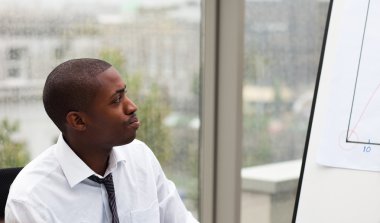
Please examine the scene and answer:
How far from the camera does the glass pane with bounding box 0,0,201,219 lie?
2404mm

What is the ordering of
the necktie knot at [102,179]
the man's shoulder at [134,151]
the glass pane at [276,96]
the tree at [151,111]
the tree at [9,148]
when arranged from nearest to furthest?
the necktie knot at [102,179] < the man's shoulder at [134,151] < the tree at [9,148] < the tree at [151,111] < the glass pane at [276,96]

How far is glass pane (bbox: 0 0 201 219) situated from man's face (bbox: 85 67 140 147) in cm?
96

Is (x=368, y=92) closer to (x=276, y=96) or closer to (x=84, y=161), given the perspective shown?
(x=84, y=161)

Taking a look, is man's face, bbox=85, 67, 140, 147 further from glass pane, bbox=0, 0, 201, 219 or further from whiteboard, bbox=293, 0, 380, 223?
glass pane, bbox=0, 0, 201, 219

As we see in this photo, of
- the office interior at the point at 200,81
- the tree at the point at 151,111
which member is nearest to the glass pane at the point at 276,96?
the office interior at the point at 200,81

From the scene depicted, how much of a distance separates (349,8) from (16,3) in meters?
1.19

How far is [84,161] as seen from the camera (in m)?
1.56

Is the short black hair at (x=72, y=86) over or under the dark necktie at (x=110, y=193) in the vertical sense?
over

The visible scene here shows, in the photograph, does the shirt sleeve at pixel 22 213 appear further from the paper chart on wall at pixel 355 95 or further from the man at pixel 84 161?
the paper chart on wall at pixel 355 95

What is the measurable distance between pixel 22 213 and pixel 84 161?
20 centimetres

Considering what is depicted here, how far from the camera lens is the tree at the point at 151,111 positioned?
2734mm

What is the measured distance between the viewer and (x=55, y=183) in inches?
59.0

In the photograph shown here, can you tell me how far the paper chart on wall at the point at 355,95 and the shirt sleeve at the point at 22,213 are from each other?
100 cm

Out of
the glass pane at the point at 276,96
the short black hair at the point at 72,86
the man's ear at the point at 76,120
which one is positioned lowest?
the glass pane at the point at 276,96
